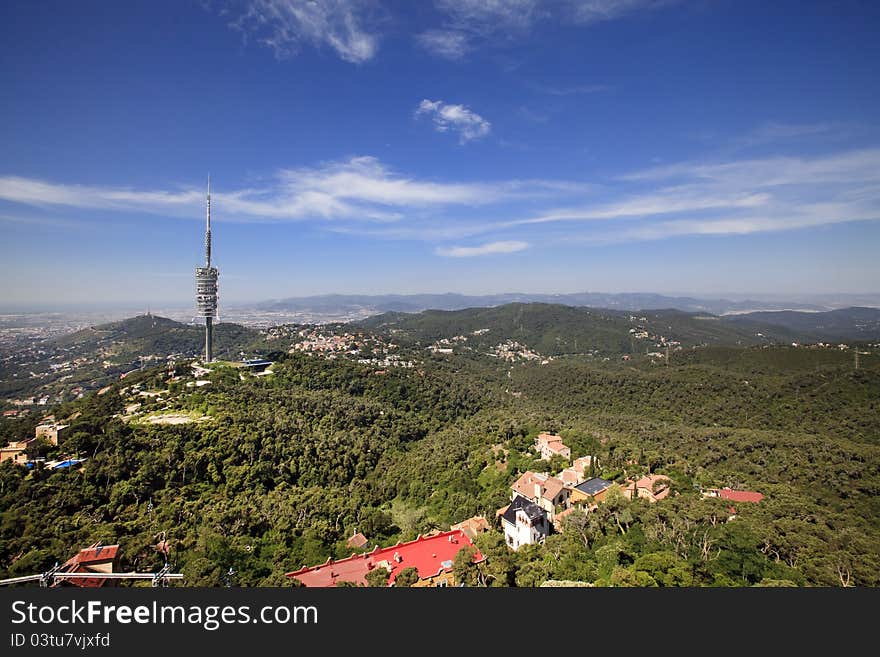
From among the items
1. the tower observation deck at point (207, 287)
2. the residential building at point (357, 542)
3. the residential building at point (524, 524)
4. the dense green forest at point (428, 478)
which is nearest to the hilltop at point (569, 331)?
the tower observation deck at point (207, 287)

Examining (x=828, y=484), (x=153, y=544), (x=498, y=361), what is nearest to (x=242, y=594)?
(x=153, y=544)

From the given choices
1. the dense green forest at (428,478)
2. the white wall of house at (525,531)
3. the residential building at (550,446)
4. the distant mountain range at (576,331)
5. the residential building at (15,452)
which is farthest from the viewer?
the distant mountain range at (576,331)

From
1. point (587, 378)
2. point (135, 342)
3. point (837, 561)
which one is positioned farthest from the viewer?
point (135, 342)

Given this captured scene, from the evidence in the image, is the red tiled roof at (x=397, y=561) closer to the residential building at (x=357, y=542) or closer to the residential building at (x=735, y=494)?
the residential building at (x=357, y=542)

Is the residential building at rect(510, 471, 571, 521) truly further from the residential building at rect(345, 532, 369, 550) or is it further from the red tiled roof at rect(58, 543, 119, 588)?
the red tiled roof at rect(58, 543, 119, 588)

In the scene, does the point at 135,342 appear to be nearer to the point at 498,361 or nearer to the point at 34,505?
the point at 498,361

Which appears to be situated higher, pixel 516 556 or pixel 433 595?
pixel 433 595

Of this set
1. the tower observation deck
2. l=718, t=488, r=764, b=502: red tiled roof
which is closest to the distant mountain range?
the tower observation deck
